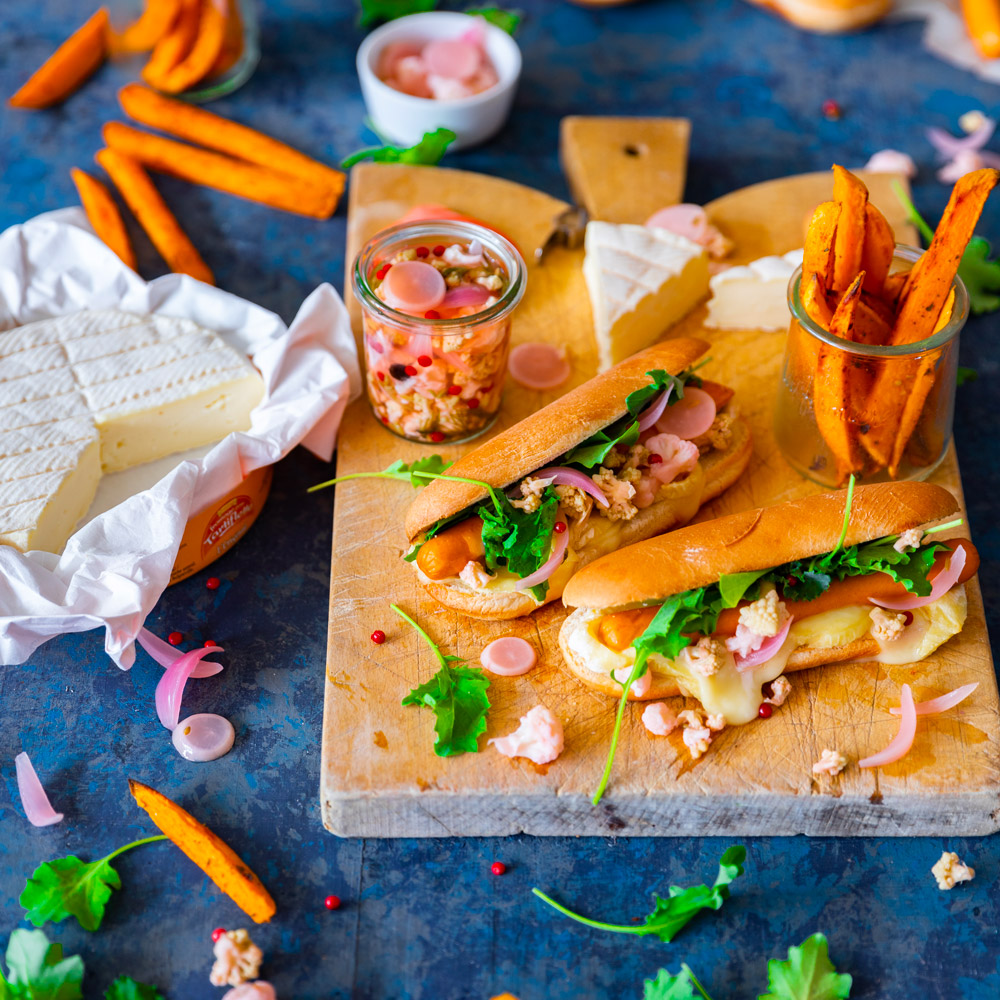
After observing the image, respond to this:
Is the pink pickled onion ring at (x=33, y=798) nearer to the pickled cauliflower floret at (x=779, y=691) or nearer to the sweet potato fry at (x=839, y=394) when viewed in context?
the pickled cauliflower floret at (x=779, y=691)

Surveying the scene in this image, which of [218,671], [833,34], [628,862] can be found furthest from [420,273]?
[833,34]

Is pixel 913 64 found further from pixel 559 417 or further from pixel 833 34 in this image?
pixel 559 417

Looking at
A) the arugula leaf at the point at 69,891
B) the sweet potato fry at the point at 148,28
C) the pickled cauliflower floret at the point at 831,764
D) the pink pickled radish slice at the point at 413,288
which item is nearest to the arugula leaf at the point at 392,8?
the sweet potato fry at the point at 148,28

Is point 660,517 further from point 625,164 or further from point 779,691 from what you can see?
point 625,164

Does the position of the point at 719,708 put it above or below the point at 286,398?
below

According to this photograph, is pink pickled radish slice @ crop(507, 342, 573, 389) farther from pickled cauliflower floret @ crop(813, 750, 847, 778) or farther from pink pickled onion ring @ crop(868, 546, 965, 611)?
pickled cauliflower floret @ crop(813, 750, 847, 778)

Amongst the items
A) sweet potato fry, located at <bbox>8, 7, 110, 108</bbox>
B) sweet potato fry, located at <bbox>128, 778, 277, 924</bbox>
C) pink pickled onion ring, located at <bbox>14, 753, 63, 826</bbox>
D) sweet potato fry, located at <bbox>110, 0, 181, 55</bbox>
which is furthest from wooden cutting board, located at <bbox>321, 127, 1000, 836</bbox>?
sweet potato fry, located at <bbox>8, 7, 110, 108</bbox>

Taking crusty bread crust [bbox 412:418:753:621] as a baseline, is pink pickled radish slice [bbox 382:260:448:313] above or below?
above
